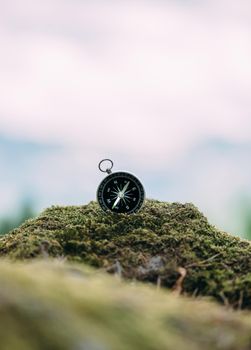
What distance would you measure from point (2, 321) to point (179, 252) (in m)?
4.91

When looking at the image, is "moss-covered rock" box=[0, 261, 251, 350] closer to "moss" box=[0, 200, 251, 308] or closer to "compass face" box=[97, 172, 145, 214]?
"moss" box=[0, 200, 251, 308]

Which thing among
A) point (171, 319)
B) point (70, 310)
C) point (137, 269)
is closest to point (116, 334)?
point (70, 310)

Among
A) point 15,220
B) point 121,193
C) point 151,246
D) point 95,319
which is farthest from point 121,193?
point 15,220

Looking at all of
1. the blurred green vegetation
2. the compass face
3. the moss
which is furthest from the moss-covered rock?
the blurred green vegetation

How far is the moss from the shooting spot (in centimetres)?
915

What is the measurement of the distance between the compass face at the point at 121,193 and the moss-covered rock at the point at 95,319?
14.8 ft

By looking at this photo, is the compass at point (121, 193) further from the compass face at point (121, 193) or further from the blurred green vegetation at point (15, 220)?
the blurred green vegetation at point (15, 220)

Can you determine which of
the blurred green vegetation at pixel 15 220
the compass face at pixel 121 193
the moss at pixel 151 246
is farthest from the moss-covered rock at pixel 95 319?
the blurred green vegetation at pixel 15 220

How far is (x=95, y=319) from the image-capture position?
218 inches

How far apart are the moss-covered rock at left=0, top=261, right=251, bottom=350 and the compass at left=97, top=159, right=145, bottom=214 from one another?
4497mm

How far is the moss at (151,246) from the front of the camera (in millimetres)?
9148

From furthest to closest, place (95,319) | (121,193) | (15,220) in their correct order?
(15,220) → (121,193) → (95,319)

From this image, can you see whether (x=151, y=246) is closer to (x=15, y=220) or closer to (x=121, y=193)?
(x=121, y=193)

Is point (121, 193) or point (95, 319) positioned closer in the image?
point (95, 319)
